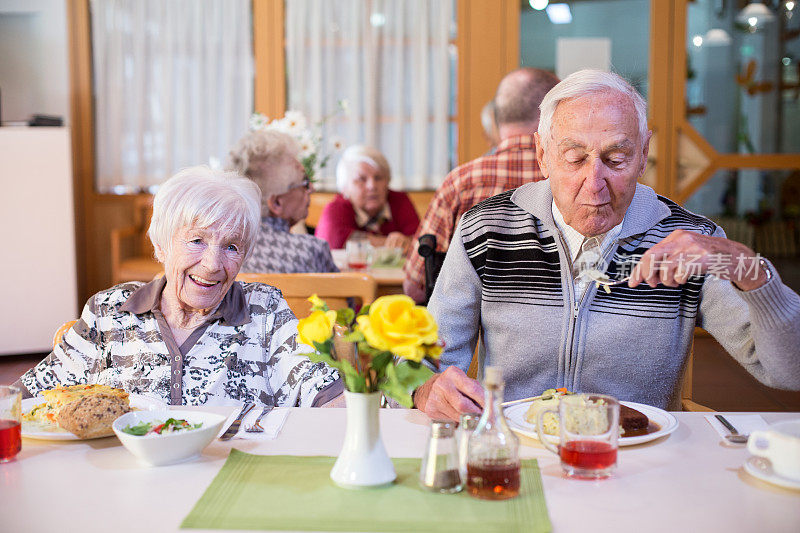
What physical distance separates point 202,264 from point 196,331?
0.51 feet

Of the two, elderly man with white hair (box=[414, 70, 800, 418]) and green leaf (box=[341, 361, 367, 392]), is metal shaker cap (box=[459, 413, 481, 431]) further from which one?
elderly man with white hair (box=[414, 70, 800, 418])

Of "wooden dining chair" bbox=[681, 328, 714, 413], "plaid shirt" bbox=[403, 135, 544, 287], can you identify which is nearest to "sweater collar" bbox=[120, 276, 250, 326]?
"wooden dining chair" bbox=[681, 328, 714, 413]

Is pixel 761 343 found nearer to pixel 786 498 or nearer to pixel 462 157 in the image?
pixel 786 498

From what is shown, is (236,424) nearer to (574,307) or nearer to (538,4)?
(574,307)

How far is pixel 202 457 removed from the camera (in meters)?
1.34

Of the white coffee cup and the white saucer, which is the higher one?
the white coffee cup

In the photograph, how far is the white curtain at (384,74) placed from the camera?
Answer: 6.01 meters

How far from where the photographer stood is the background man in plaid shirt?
3.02 meters

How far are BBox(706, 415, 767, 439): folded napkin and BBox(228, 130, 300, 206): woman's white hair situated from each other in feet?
5.86

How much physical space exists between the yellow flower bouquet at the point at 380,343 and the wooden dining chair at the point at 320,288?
3.56 feet

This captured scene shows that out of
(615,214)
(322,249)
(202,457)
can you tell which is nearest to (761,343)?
(615,214)

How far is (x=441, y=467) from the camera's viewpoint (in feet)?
3.87

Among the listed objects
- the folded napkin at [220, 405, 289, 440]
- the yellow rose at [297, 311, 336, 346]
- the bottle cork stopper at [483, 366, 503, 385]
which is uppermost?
the yellow rose at [297, 311, 336, 346]

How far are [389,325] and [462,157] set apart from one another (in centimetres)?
504
